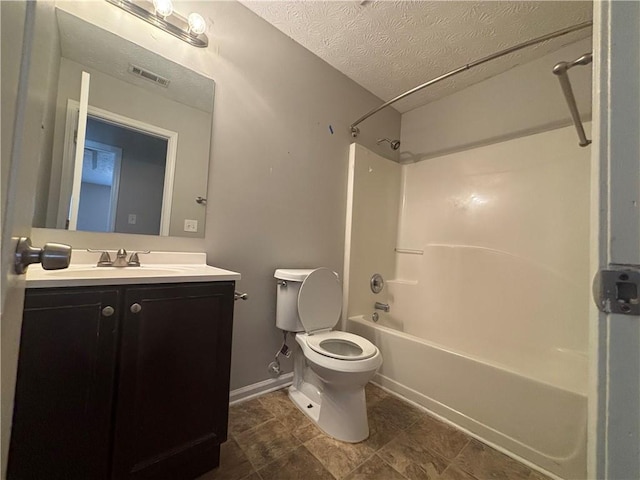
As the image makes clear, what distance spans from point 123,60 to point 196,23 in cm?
41

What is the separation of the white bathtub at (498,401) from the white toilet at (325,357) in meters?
0.45

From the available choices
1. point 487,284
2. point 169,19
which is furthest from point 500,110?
point 169,19

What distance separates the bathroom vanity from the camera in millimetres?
704

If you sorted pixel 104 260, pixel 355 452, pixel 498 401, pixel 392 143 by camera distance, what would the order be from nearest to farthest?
pixel 104 260
pixel 355 452
pixel 498 401
pixel 392 143

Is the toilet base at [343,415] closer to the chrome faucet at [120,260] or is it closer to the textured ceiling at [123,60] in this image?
the chrome faucet at [120,260]

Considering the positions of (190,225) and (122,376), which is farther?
(190,225)

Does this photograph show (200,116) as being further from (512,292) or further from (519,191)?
(512,292)

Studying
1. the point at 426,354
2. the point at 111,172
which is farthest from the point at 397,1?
the point at 426,354

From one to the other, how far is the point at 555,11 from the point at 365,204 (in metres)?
1.56

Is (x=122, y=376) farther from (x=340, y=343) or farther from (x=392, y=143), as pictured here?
(x=392, y=143)

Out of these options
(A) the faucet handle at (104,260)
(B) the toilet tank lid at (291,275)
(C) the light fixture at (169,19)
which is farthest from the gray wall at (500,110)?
(A) the faucet handle at (104,260)

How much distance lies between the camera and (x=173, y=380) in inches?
36.2

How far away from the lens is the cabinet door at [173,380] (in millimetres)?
842

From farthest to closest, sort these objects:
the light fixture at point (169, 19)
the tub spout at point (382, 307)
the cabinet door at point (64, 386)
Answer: the tub spout at point (382, 307) < the light fixture at point (169, 19) < the cabinet door at point (64, 386)
